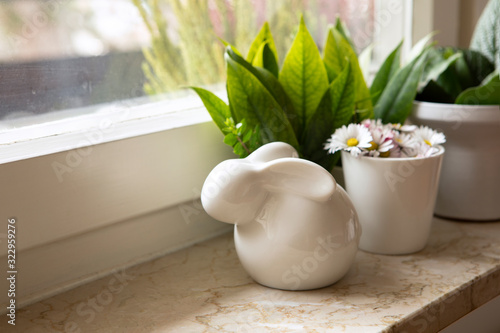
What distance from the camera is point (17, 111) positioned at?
0.54 meters

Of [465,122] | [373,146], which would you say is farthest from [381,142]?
[465,122]

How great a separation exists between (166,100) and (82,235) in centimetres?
18

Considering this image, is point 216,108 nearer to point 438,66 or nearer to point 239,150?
point 239,150

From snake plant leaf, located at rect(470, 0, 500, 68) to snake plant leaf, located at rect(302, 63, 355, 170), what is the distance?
0.24m

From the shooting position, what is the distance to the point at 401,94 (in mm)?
681

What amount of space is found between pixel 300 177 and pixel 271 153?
0.14 feet

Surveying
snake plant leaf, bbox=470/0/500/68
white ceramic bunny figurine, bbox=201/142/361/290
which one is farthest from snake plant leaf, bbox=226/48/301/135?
snake plant leaf, bbox=470/0/500/68

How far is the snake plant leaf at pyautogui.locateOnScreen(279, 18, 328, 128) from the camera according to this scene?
61 cm

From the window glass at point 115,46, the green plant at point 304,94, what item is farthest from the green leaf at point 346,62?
the window glass at point 115,46

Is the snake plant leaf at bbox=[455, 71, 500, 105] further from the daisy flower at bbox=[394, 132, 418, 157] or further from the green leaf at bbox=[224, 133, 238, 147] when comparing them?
the green leaf at bbox=[224, 133, 238, 147]

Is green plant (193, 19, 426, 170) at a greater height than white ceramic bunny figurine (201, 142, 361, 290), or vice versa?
green plant (193, 19, 426, 170)

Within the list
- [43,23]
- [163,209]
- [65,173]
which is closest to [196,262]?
[163,209]

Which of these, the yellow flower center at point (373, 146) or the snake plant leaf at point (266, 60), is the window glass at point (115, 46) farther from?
the yellow flower center at point (373, 146)

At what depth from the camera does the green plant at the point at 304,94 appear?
0.60 metres
